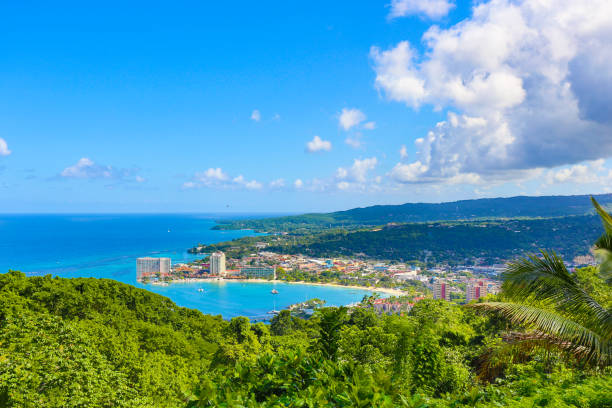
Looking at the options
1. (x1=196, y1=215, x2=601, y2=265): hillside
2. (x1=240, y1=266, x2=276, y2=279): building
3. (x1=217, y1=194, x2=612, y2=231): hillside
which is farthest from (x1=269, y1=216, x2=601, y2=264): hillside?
(x1=217, y1=194, x2=612, y2=231): hillside

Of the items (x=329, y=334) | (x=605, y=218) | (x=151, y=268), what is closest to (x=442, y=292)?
(x=605, y=218)

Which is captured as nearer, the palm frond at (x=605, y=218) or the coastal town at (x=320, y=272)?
the palm frond at (x=605, y=218)

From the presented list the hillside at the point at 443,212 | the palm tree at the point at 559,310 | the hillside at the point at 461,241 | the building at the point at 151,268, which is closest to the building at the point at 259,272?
the building at the point at 151,268

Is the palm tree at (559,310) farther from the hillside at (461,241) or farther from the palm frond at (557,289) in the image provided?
the hillside at (461,241)

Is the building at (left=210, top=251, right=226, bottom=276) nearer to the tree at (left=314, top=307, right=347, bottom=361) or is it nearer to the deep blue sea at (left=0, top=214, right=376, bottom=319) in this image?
the deep blue sea at (left=0, top=214, right=376, bottom=319)

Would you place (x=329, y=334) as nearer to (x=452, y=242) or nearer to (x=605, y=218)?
(x=605, y=218)

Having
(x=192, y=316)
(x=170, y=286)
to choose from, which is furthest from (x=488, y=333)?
(x=170, y=286)
